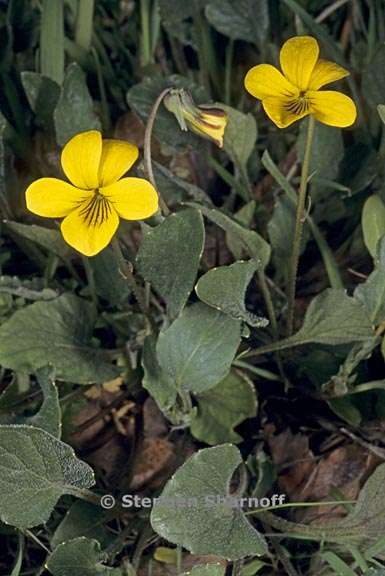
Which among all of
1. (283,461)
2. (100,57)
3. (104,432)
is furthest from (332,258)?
(100,57)

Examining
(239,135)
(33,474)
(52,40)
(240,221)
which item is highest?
(52,40)

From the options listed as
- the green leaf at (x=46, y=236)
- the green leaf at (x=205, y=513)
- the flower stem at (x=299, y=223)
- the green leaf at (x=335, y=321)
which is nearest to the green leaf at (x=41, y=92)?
the green leaf at (x=46, y=236)

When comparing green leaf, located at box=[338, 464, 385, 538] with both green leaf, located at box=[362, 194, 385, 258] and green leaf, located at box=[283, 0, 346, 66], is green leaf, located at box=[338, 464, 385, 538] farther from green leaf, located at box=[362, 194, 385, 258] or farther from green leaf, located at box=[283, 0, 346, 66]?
green leaf, located at box=[283, 0, 346, 66]

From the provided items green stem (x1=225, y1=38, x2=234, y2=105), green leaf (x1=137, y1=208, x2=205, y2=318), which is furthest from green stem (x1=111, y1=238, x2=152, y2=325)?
green stem (x1=225, y1=38, x2=234, y2=105)

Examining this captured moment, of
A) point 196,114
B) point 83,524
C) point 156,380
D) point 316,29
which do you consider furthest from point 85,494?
point 316,29

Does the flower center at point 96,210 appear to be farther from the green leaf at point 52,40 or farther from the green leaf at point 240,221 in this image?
the green leaf at point 52,40

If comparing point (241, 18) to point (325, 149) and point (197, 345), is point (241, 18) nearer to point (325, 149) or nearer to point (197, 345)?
point (325, 149)
